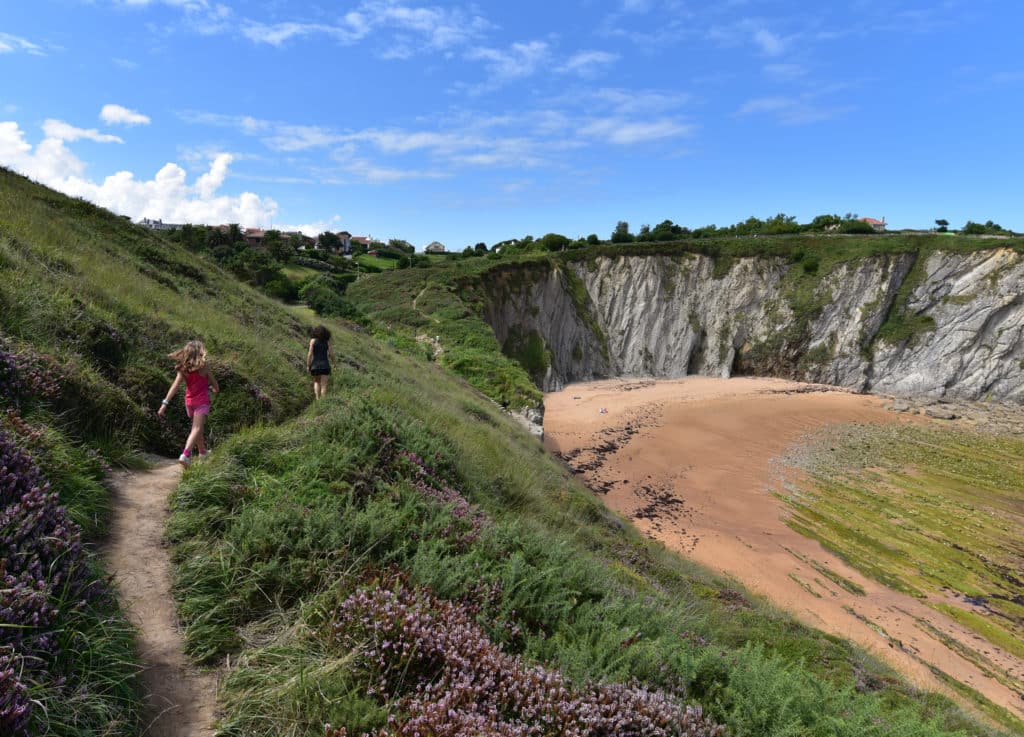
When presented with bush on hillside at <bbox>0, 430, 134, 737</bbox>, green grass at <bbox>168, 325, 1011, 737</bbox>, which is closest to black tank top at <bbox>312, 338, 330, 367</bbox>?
green grass at <bbox>168, 325, 1011, 737</bbox>

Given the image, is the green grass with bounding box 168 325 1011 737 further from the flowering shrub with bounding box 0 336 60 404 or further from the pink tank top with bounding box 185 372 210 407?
the flowering shrub with bounding box 0 336 60 404

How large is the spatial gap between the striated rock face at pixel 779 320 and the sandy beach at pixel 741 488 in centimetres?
577

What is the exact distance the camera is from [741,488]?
23.5m

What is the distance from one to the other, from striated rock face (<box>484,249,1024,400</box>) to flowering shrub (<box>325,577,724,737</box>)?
38.9m

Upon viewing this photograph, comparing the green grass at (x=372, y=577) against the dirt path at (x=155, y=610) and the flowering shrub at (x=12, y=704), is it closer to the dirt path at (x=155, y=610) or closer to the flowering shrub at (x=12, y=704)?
the dirt path at (x=155, y=610)

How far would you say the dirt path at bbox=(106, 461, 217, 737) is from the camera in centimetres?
275

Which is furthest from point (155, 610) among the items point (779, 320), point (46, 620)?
point (779, 320)

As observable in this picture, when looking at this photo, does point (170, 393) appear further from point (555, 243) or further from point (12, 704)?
point (555, 243)

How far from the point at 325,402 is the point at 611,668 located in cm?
586

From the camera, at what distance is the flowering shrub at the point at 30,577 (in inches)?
83.0

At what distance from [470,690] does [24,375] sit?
5.13m

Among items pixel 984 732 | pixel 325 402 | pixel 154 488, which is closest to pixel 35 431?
pixel 154 488

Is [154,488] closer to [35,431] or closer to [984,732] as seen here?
[35,431]

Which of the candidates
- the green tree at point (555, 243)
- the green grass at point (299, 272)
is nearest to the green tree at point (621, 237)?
the green tree at point (555, 243)
